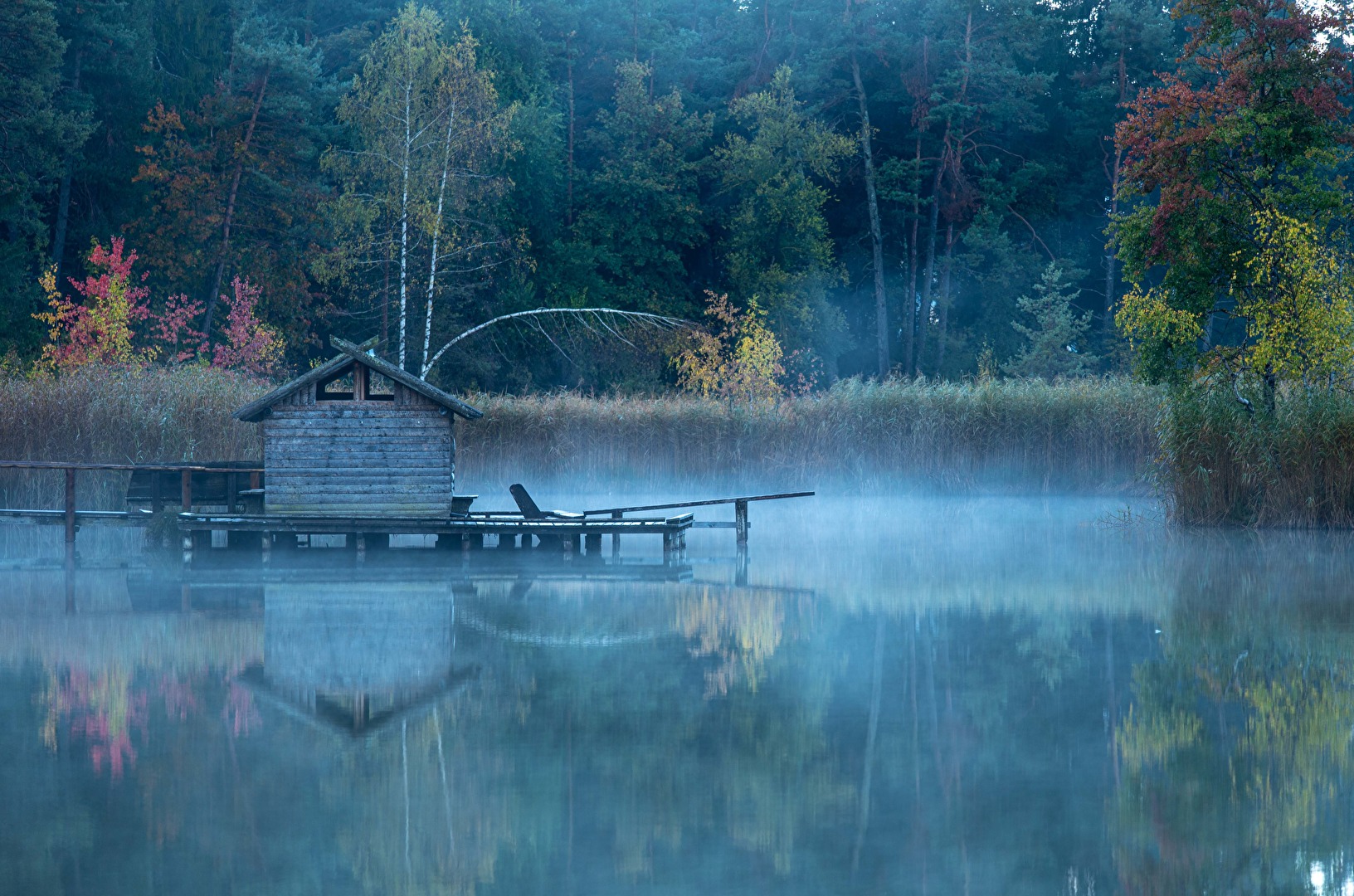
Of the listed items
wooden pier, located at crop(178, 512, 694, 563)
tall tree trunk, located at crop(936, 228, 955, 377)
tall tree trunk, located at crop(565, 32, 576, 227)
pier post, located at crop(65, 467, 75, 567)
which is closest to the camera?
wooden pier, located at crop(178, 512, 694, 563)

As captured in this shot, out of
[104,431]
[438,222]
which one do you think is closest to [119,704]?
[104,431]

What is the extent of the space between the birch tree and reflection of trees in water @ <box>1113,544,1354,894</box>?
91.5ft

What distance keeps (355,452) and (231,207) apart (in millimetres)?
23384

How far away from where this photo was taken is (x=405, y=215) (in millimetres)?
37375

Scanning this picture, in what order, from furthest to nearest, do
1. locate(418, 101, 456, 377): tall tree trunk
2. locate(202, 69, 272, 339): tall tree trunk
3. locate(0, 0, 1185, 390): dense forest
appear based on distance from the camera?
locate(202, 69, 272, 339): tall tree trunk < locate(0, 0, 1185, 390): dense forest < locate(418, 101, 456, 377): tall tree trunk

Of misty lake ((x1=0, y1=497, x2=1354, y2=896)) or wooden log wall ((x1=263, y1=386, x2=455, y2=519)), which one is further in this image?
wooden log wall ((x1=263, y1=386, x2=455, y2=519))

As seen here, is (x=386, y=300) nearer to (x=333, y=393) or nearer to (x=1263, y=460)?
(x=333, y=393)

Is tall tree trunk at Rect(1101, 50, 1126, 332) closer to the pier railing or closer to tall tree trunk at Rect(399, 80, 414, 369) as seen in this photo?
tall tree trunk at Rect(399, 80, 414, 369)

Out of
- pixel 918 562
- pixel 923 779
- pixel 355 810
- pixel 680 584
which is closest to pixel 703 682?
pixel 923 779

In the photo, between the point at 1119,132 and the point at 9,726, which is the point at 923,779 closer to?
the point at 9,726

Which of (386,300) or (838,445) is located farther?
(386,300)

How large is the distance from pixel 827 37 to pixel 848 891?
46222 millimetres

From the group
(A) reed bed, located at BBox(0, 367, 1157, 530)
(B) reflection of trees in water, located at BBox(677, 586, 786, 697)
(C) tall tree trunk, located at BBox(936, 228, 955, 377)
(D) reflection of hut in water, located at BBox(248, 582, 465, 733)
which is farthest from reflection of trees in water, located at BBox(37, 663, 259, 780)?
(C) tall tree trunk, located at BBox(936, 228, 955, 377)

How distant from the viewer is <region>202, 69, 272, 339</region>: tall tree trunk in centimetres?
3941
